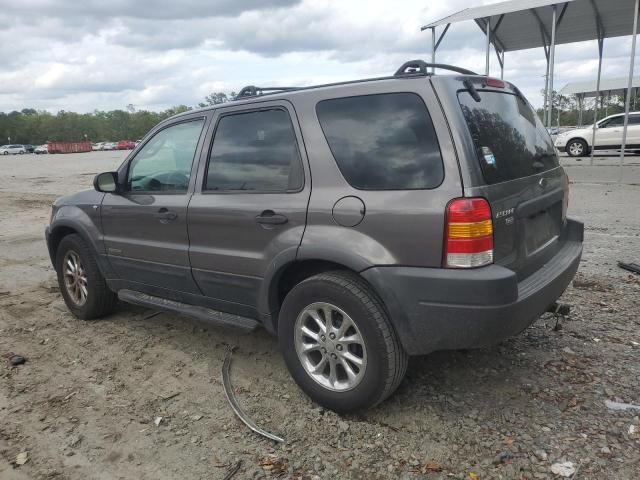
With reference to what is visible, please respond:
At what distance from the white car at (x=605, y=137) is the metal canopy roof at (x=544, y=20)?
168 inches

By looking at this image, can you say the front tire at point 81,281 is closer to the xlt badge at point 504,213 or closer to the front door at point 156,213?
the front door at point 156,213

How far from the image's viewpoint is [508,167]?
287 cm

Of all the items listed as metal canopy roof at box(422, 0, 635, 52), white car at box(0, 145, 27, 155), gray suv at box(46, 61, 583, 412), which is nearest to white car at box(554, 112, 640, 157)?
metal canopy roof at box(422, 0, 635, 52)

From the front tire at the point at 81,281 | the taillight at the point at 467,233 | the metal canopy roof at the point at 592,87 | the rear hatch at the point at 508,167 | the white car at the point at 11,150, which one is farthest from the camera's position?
the white car at the point at 11,150

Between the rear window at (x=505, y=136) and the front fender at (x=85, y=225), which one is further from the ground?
the rear window at (x=505, y=136)

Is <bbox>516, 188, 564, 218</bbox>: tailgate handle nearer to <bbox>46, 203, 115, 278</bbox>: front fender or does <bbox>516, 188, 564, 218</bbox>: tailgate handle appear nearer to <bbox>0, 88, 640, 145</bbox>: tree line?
<bbox>46, 203, 115, 278</bbox>: front fender

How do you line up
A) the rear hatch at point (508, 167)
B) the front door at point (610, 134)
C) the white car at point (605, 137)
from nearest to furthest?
the rear hatch at point (508, 167) < the white car at point (605, 137) < the front door at point (610, 134)

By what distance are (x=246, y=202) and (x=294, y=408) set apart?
1294 mm

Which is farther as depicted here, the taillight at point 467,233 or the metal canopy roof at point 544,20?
the metal canopy roof at point 544,20

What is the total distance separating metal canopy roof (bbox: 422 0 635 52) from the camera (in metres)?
12.6

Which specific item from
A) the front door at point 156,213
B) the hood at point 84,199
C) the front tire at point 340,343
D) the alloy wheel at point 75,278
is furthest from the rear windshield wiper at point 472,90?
the alloy wheel at point 75,278

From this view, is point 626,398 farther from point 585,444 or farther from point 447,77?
point 447,77

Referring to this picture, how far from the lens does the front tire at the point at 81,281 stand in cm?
458

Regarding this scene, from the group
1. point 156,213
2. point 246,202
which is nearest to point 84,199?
point 156,213
